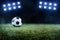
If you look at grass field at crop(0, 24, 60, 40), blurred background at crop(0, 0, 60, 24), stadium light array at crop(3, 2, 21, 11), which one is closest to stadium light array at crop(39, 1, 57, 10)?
blurred background at crop(0, 0, 60, 24)

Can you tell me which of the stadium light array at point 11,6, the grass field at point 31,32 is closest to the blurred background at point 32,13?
the stadium light array at point 11,6

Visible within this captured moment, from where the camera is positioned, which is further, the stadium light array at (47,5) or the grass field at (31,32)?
the stadium light array at (47,5)

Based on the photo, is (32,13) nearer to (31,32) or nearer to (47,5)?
(47,5)

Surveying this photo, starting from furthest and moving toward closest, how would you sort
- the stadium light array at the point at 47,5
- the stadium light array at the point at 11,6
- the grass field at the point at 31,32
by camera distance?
the stadium light array at the point at 47,5 < the stadium light array at the point at 11,6 < the grass field at the point at 31,32

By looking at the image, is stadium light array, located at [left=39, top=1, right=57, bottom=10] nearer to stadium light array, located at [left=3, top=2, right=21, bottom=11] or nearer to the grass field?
stadium light array, located at [left=3, top=2, right=21, bottom=11]

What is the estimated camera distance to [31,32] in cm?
859

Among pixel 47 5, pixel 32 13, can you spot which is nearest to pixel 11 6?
pixel 32 13

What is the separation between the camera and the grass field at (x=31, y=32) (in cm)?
785

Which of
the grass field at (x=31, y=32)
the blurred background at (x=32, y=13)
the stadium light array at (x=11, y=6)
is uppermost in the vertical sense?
the stadium light array at (x=11, y=6)

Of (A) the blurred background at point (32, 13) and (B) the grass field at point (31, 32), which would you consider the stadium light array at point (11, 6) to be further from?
(B) the grass field at point (31, 32)

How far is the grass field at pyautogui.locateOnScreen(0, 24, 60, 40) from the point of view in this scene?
7.85 meters

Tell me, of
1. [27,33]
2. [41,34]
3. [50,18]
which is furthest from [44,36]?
[50,18]

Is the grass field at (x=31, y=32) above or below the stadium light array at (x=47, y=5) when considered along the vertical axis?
below

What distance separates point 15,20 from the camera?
31.3ft
